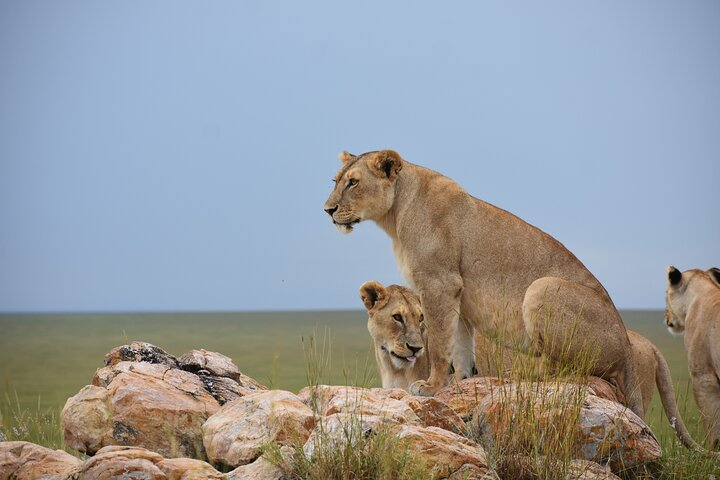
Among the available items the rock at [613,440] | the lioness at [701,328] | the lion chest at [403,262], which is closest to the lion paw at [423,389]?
the lion chest at [403,262]

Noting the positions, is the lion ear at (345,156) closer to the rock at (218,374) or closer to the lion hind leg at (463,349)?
the lion hind leg at (463,349)

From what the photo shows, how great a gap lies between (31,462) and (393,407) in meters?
3.14

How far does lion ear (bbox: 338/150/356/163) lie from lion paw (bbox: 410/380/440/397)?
293 centimetres

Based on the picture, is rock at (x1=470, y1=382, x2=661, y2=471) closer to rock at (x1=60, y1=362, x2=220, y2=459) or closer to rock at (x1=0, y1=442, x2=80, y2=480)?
rock at (x1=60, y1=362, x2=220, y2=459)

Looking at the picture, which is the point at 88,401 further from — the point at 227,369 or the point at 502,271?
the point at 502,271

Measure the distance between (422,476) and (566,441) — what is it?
1336 millimetres

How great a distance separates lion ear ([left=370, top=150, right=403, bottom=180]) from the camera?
10789 millimetres

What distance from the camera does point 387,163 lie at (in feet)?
35.5

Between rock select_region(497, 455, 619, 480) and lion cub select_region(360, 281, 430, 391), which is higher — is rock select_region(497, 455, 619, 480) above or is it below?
below

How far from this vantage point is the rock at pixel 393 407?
25.9 ft

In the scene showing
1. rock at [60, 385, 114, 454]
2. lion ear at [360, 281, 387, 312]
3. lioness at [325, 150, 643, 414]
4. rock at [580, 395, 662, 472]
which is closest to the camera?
rock at [580, 395, 662, 472]

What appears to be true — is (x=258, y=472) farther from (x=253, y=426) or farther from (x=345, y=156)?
(x=345, y=156)

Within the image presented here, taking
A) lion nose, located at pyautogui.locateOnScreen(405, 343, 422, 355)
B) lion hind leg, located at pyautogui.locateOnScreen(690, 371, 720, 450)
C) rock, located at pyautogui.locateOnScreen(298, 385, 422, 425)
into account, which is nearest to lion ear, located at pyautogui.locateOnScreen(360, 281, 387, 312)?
lion nose, located at pyautogui.locateOnScreen(405, 343, 422, 355)

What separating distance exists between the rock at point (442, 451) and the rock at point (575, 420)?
1.61ft
